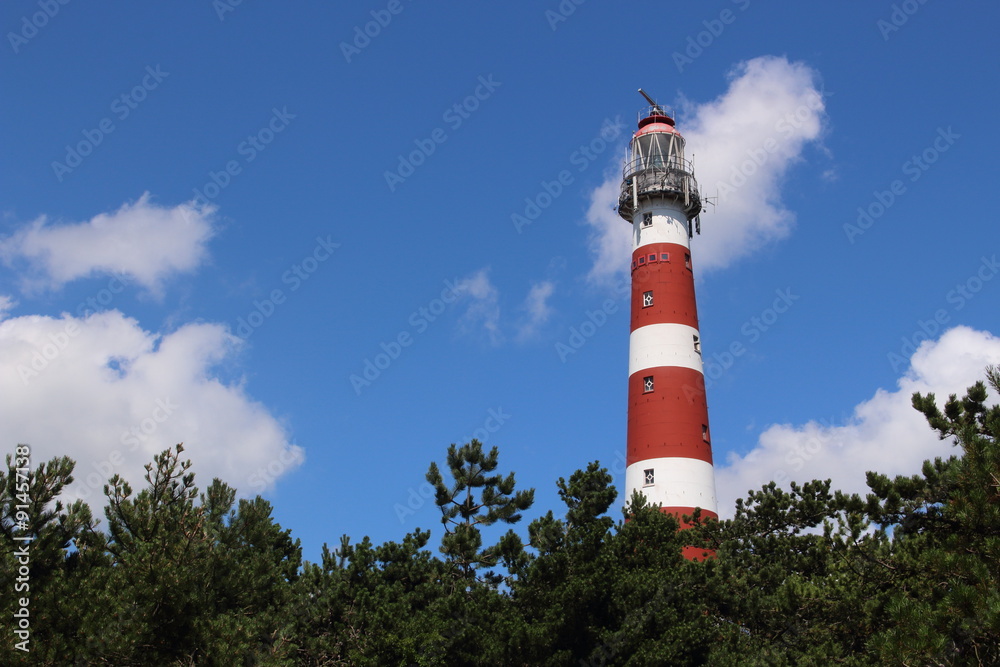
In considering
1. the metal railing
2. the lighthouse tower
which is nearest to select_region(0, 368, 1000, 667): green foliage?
the lighthouse tower

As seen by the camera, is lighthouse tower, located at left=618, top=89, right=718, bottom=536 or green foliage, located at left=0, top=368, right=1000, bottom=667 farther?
lighthouse tower, located at left=618, top=89, right=718, bottom=536

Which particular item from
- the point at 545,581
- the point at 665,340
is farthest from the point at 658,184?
the point at 545,581

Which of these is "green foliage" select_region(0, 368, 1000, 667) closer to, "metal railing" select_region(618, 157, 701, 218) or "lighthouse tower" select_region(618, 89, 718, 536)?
"lighthouse tower" select_region(618, 89, 718, 536)

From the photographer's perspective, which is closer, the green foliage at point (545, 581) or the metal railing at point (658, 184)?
the green foliage at point (545, 581)

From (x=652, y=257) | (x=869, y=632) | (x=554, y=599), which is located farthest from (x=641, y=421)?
(x=869, y=632)

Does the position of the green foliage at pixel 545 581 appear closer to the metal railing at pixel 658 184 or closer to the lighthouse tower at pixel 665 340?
the lighthouse tower at pixel 665 340

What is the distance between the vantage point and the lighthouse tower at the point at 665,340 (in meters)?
32.8

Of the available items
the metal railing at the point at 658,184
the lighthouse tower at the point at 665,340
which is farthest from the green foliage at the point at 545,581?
the metal railing at the point at 658,184

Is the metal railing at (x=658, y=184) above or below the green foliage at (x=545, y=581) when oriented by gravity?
above

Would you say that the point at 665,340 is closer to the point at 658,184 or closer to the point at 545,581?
the point at 658,184

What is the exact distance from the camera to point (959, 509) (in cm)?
1336

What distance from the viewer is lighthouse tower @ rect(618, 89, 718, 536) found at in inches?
1293

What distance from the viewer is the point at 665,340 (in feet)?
114

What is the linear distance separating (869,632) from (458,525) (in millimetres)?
11746
